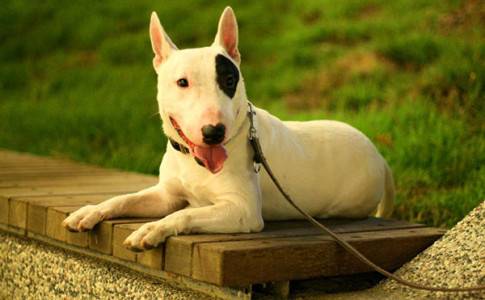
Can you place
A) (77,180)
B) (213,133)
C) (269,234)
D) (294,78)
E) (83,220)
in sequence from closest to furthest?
(213,133) < (269,234) < (83,220) < (77,180) < (294,78)

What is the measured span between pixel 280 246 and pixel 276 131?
676 mm

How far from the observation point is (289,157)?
9.05 feet

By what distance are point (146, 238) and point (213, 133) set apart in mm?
413

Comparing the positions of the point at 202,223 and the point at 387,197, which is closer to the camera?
the point at 202,223

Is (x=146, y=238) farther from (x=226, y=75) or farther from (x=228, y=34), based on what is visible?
(x=228, y=34)

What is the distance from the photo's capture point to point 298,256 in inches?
90.5

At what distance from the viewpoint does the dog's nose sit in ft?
7.11

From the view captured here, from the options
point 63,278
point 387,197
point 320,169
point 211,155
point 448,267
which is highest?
point 211,155

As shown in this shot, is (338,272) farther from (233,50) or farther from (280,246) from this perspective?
(233,50)

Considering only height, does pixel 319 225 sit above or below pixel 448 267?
above

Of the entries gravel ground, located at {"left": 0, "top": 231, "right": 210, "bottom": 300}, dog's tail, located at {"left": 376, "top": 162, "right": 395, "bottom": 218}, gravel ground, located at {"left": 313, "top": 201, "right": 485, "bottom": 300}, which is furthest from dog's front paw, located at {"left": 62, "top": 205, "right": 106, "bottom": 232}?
dog's tail, located at {"left": 376, "top": 162, "right": 395, "bottom": 218}

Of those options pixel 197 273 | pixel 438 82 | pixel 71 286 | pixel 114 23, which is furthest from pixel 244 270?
pixel 114 23

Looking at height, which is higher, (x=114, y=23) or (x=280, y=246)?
(x=114, y=23)

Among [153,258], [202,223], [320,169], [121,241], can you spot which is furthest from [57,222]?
[320,169]
